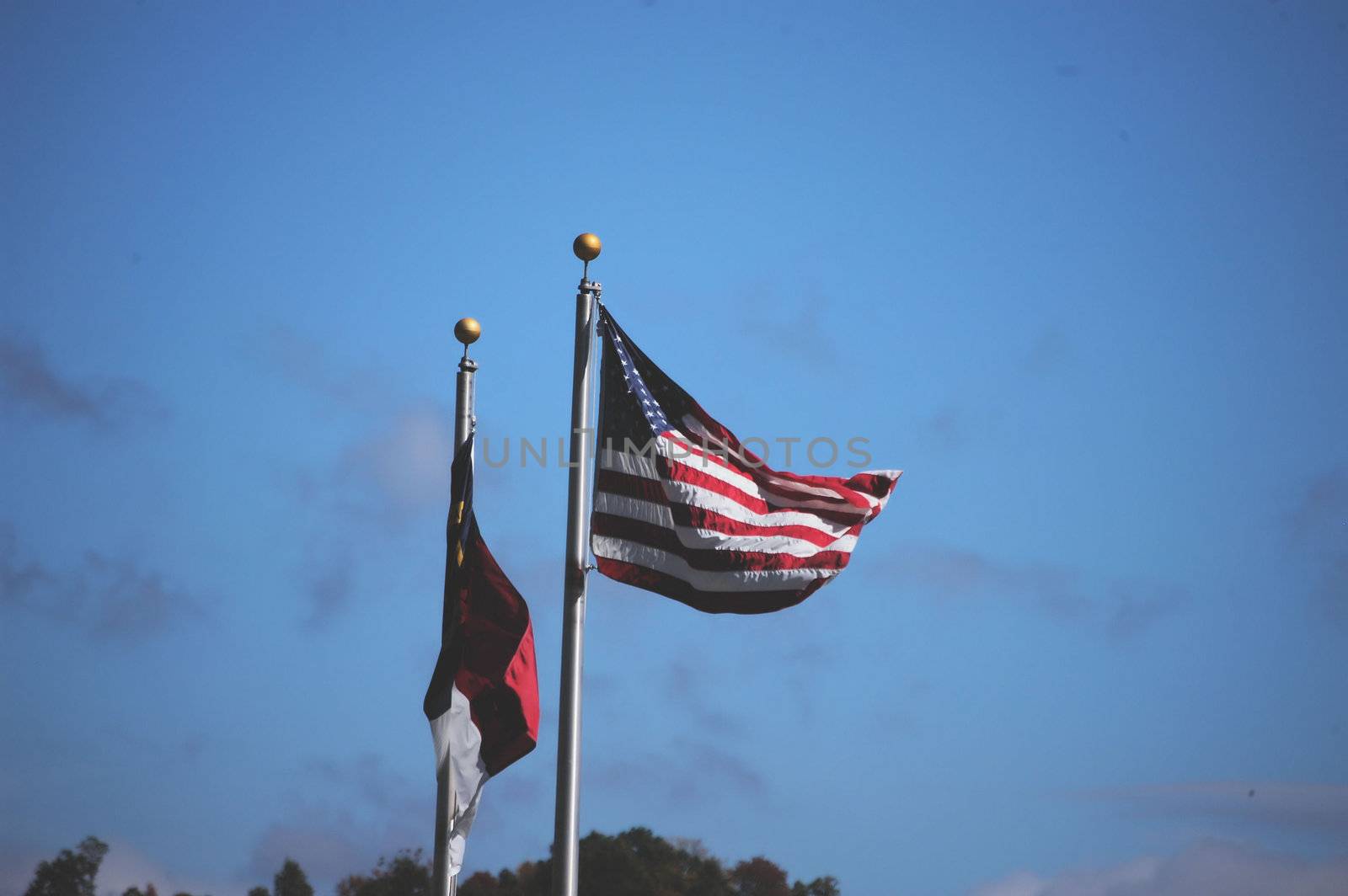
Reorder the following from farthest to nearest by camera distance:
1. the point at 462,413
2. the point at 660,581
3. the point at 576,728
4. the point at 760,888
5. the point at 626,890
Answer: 1. the point at 760,888
2. the point at 626,890
3. the point at 462,413
4. the point at 660,581
5. the point at 576,728

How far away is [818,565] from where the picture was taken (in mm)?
17312

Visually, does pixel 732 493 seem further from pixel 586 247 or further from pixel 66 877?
pixel 66 877

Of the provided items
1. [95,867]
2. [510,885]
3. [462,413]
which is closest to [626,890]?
[510,885]

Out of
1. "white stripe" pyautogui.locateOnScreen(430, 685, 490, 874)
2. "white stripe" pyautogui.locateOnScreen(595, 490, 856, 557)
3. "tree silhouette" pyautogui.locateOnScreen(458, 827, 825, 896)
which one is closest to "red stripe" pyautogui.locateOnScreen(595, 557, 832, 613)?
"white stripe" pyautogui.locateOnScreen(595, 490, 856, 557)

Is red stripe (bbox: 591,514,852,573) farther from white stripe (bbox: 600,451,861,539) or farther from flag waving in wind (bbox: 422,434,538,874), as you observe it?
flag waving in wind (bbox: 422,434,538,874)

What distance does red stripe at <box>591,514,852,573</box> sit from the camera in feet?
53.7

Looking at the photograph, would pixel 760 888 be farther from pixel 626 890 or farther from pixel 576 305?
pixel 576 305

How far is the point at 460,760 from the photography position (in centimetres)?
1673

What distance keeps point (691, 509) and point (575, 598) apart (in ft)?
5.38

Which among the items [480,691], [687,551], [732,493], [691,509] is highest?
[732,493]

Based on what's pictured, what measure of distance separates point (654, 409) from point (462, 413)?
2.83m

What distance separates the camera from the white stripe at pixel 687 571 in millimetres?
16312

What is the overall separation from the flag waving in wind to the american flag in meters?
1.51

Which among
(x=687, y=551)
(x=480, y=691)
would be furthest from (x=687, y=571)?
(x=480, y=691)
